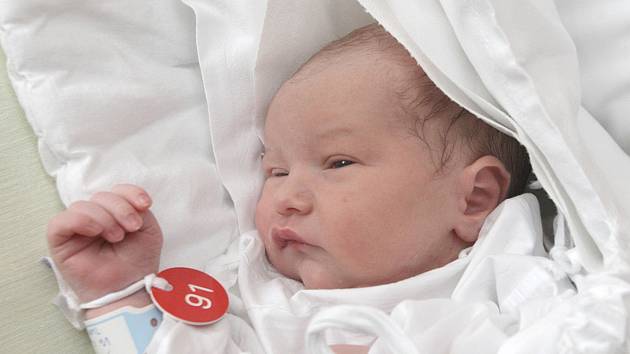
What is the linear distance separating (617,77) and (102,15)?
793mm

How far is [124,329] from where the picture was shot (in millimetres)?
1192

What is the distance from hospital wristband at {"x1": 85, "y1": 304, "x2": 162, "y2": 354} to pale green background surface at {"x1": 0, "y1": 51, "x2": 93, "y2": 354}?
7 centimetres

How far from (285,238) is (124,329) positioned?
0.26 meters

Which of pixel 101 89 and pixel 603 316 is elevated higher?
pixel 603 316

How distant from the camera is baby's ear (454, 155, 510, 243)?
1.26m

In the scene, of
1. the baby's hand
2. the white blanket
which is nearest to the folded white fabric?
the white blanket

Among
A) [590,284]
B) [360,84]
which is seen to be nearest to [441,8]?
[360,84]

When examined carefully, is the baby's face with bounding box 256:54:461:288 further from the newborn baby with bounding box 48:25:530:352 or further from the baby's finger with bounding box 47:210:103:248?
the baby's finger with bounding box 47:210:103:248

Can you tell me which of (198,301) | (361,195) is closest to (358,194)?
(361,195)

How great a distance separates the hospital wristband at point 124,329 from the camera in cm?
119

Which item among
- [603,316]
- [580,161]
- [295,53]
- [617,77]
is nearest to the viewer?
[603,316]

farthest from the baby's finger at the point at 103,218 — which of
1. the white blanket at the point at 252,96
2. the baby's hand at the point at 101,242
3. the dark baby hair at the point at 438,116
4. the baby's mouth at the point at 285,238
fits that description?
the dark baby hair at the point at 438,116

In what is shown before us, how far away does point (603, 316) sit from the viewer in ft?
3.21

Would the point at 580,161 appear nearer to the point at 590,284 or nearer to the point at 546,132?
the point at 546,132
